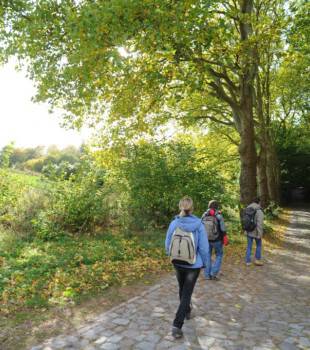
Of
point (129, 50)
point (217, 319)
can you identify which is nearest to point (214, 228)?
point (217, 319)

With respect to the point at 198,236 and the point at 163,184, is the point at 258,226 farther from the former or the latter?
the point at 198,236

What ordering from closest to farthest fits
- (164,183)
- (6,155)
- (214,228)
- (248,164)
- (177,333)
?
(177,333)
(214,228)
(6,155)
(164,183)
(248,164)

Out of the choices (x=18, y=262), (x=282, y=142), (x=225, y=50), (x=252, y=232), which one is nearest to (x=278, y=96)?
(x=282, y=142)

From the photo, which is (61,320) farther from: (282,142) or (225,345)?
(282,142)

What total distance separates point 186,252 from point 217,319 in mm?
1612

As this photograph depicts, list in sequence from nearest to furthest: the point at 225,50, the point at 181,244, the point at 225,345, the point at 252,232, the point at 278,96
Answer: the point at 225,345 < the point at 181,244 < the point at 252,232 < the point at 225,50 < the point at 278,96

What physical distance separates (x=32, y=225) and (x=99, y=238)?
238cm

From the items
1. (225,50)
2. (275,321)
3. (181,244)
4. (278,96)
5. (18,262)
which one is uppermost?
(278,96)

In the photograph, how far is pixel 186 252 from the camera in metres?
5.29

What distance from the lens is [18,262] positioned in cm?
898

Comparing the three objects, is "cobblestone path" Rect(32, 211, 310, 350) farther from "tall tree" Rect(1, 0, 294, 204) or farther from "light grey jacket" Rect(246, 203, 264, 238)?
"tall tree" Rect(1, 0, 294, 204)

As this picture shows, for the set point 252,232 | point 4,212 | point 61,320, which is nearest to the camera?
point 61,320

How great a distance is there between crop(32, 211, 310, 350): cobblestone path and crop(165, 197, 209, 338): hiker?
415 millimetres

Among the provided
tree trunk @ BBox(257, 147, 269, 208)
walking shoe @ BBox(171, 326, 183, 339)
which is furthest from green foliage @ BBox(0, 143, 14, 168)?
tree trunk @ BBox(257, 147, 269, 208)
